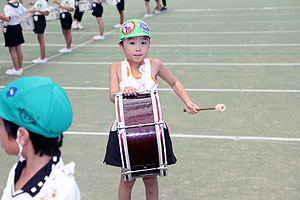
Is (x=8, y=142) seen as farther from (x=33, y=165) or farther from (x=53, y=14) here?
(x=53, y=14)

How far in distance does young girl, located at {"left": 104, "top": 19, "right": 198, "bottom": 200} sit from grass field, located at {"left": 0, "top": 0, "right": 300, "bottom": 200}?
37.2 inches

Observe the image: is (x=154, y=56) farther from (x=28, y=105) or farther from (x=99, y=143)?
(x=28, y=105)

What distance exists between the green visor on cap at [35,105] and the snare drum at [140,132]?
1.46m

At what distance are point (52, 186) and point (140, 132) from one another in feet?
4.94

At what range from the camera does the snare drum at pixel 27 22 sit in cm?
1011

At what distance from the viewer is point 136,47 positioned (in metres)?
3.69

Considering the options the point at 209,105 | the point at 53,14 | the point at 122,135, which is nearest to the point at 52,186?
the point at 122,135

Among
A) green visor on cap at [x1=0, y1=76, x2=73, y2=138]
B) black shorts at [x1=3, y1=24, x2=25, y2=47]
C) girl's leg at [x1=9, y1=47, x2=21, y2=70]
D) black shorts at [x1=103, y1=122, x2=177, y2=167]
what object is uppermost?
green visor on cap at [x1=0, y1=76, x2=73, y2=138]

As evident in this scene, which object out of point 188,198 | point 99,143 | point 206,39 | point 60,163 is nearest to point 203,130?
point 99,143

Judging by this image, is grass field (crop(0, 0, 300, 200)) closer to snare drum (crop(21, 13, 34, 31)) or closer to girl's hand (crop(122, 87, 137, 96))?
snare drum (crop(21, 13, 34, 31))

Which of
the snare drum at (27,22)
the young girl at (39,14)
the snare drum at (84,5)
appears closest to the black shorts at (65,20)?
the young girl at (39,14)

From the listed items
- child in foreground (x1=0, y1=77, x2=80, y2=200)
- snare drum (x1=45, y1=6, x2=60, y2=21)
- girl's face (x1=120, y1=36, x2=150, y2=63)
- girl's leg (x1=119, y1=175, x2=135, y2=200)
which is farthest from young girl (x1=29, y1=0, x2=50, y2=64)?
child in foreground (x1=0, y1=77, x2=80, y2=200)

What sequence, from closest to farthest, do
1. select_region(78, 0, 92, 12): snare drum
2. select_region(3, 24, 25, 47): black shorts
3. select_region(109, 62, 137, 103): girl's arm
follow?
select_region(109, 62, 137, 103): girl's arm
select_region(3, 24, 25, 47): black shorts
select_region(78, 0, 92, 12): snare drum

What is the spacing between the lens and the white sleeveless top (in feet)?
12.4
